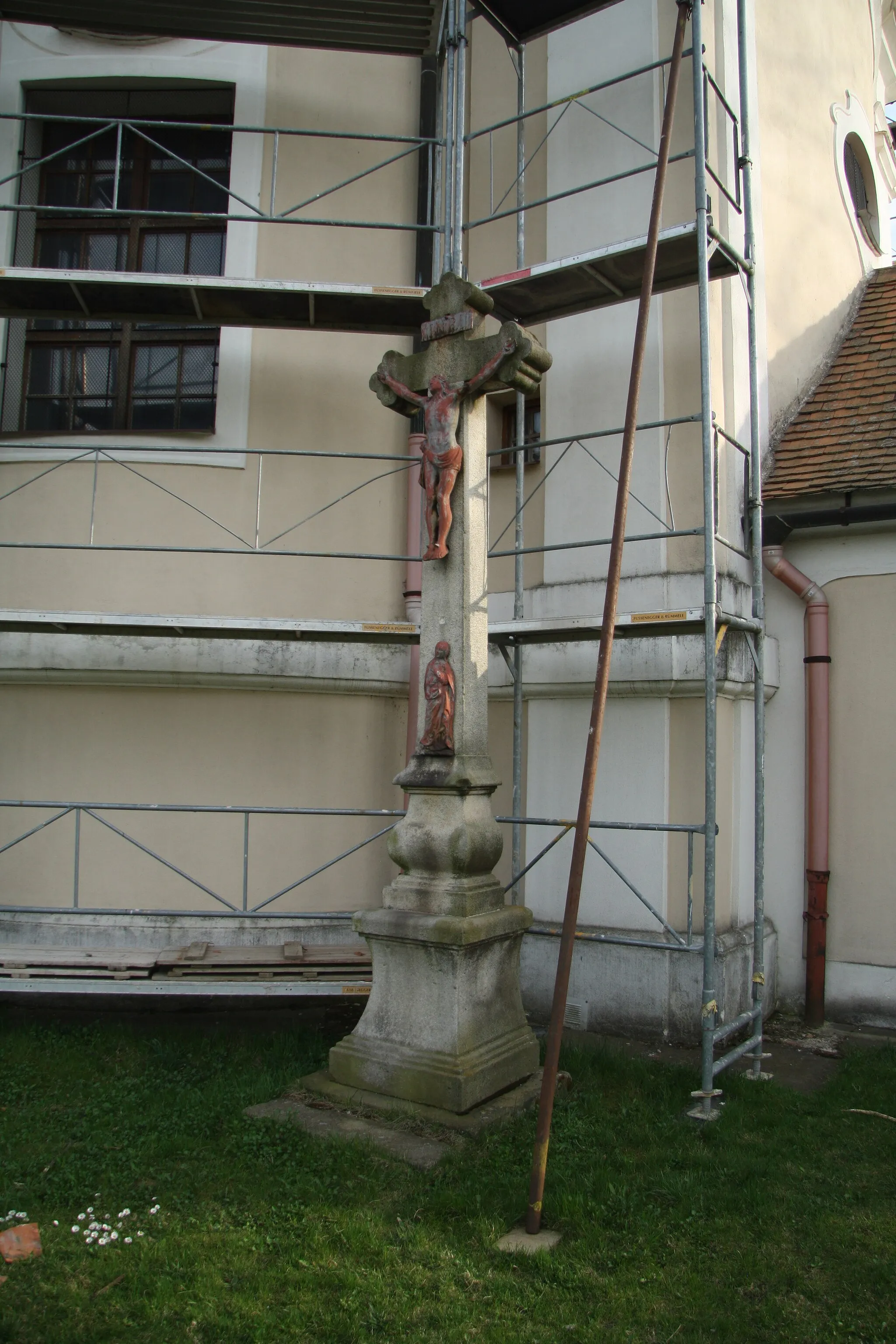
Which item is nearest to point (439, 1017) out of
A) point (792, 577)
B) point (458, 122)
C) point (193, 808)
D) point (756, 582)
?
point (193, 808)

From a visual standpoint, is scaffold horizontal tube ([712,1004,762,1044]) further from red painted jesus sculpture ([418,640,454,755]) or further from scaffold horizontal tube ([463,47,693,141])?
scaffold horizontal tube ([463,47,693,141])

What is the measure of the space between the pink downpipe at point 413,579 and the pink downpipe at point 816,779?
98.9 inches

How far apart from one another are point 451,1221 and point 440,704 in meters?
2.25

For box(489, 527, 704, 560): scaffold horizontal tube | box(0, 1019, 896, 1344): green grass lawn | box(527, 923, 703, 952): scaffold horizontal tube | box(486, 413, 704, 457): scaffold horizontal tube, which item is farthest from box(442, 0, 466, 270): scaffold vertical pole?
box(0, 1019, 896, 1344): green grass lawn

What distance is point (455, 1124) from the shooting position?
4.47 metres

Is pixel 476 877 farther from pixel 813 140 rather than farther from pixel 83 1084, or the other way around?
pixel 813 140

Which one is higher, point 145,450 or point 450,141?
point 450,141

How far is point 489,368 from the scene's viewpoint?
5.23m

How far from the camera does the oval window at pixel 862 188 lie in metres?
9.82

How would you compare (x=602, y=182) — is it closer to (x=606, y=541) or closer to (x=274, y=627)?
(x=606, y=541)

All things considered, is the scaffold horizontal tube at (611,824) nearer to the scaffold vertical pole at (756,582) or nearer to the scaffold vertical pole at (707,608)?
the scaffold vertical pole at (707,608)

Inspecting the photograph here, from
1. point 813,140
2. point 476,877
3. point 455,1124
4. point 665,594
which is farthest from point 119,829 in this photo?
point 813,140

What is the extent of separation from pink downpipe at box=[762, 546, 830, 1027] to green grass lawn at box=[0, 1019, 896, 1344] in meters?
1.65

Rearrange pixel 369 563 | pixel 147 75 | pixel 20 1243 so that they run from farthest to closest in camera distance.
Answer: pixel 147 75 < pixel 369 563 < pixel 20 1243
